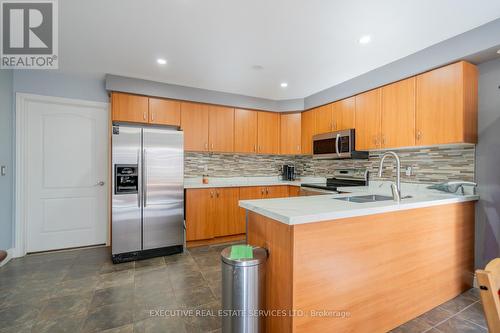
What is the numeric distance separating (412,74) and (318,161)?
2.08m

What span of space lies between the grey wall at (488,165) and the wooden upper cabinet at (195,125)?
335cm

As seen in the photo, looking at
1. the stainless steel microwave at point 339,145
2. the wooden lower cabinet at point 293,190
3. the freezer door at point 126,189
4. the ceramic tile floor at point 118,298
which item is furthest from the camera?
the wooden lower cabinet at point 293,190

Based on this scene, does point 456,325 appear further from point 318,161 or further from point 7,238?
point 7,238

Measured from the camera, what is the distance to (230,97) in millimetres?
3811

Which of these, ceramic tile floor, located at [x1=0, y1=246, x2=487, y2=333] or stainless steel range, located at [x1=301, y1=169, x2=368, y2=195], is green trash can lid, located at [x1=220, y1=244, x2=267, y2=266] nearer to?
ceramic tile floor, located at [x1=0, y1=246, x2=487, y2=333]

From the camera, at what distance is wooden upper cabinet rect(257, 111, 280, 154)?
13.6ft

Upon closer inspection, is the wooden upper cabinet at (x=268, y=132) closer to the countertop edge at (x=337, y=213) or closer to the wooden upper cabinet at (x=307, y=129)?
the wooden upper cabinet at (x=307, y=129)

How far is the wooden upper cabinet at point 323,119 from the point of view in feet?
11.9

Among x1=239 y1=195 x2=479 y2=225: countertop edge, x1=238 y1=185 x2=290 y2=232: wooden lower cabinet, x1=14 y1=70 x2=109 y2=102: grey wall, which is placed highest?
x1=14 y1=70 x2=109 y2=102: grey wall

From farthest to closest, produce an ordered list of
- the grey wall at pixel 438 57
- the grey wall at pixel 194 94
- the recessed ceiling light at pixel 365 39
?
the grey wall at pixel 194 94 < the recessed ceiling light at pixel 365 39 < the grey wall at pixel 438 57

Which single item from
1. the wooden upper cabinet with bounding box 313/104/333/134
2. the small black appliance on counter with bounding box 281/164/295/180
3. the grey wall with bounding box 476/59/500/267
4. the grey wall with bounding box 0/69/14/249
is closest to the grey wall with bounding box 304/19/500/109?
the grey wall with bounding box 476/59/500/267

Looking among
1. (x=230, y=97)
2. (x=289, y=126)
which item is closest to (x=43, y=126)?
(x=230, y=97)

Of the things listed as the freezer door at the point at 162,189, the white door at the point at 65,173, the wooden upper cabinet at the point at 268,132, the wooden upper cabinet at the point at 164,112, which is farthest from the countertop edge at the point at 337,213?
the white door at the point at 65,173

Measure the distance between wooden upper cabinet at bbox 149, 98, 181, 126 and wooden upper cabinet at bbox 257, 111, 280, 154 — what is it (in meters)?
1.43
